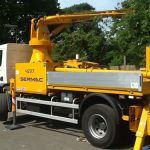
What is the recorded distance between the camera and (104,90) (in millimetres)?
9172

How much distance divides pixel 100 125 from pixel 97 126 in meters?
0.09

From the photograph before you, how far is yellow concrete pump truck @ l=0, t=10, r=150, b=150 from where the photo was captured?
8.62 m

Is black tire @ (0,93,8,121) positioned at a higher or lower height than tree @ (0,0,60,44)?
lower

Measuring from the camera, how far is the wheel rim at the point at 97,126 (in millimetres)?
9391

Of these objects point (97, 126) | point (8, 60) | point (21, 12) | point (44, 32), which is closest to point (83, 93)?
point (97, 126)

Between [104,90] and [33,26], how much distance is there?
450cm

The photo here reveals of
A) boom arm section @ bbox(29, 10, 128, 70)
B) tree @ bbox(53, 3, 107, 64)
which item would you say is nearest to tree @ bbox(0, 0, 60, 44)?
tree @ bbox(53, 3, 107, 64)

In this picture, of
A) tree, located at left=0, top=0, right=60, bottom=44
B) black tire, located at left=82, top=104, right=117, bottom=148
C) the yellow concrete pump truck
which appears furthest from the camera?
tree, located at left=0, top=0, right=60, bottom=44

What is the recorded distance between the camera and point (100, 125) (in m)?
9.48

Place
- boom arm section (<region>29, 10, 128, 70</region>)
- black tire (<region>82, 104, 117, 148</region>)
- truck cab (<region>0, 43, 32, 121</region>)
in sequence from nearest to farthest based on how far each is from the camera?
black tire (<region>82, 104, 117, 148</region>) < boom arm section (<region>29, 10, 128, 70</region>) < truck cab (<region>0, 43, 32, 121</region>)

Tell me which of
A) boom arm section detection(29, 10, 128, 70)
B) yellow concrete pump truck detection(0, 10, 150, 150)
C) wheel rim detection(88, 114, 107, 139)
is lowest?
wheel rim detection(88, 114, 107, 139)

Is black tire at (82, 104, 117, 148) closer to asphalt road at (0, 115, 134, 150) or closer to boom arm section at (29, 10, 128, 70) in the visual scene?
asphalt road at (0, 115, 134, 150)

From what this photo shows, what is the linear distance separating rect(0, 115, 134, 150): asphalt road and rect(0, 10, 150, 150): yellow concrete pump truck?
0.44 meters

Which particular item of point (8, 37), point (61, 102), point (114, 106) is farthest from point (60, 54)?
point (114, 106)
